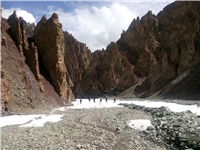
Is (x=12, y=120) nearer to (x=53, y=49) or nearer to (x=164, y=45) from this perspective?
(x=53, y=49)

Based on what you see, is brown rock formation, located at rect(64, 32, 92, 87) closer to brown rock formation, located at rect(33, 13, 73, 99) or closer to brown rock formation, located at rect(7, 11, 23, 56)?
brown rock formation, located at rect(33, 13, 73, 99)

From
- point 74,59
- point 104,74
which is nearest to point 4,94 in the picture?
point 104,74

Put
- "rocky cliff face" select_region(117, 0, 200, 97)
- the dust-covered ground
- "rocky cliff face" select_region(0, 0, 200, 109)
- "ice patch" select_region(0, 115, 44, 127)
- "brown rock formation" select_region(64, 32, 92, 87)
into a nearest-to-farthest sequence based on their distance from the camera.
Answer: the dust-covered ground < "ice patch" select_region(0, 115, 44, 127) < "rocky cliff face" select_region(0, 0, 200, 109) < "rocky cliff face" select_region(117, 0, 200, 97) < "brown rock formation" select_region(64, 32, 92, 87)

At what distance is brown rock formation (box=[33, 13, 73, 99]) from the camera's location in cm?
2903

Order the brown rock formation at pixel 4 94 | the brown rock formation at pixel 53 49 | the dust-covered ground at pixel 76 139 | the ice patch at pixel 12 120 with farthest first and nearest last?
1. the brown rock formation at pixel 53 49
2. the brown rock formation at pixel 4 94
3. the ice patch at pixel 12 120
4. the dust-covered ground at pixel 76 139

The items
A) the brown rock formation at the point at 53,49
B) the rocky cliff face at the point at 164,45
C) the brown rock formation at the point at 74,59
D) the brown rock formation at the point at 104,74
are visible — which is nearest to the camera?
the brown rock formation at the point at 53,49

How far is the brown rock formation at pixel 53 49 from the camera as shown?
95.2 ft

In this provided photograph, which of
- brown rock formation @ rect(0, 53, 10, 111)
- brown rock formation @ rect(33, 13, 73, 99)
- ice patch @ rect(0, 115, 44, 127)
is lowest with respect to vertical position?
ice patch @ rect(0, 115, 44, 127)

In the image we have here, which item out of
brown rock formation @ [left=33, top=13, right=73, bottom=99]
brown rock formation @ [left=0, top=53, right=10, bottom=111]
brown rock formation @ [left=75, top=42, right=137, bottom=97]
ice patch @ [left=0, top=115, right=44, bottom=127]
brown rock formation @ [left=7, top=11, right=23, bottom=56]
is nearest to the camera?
ice patch @ [left=0, top=115, right=44, bottom=127]

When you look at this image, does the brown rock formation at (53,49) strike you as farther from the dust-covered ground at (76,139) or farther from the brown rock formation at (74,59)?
the brown rock formation at (74,59)

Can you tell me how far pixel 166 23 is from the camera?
9394 centimetres

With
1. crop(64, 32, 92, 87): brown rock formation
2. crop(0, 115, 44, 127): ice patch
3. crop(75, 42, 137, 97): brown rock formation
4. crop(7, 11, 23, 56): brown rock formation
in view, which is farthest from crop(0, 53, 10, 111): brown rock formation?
crop(64, 32, 92, 87): brown rock formation

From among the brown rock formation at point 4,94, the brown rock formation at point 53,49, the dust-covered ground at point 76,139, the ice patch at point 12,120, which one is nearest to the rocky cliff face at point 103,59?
the brown rock formation at point 53,49

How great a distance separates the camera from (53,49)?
2916cm
